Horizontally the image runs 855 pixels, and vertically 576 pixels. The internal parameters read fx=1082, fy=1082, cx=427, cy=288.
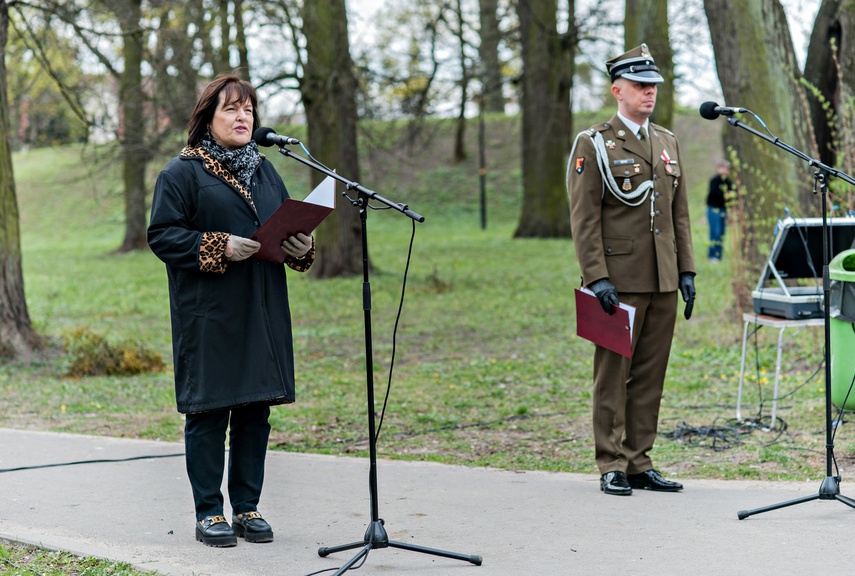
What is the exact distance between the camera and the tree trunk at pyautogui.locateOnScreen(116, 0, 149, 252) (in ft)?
46.3

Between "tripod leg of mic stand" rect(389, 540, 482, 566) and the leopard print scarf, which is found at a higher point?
the leopard print scarf

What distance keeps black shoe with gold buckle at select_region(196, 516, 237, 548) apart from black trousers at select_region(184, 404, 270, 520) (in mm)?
38

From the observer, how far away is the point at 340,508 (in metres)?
5.70

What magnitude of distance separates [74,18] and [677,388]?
872cm

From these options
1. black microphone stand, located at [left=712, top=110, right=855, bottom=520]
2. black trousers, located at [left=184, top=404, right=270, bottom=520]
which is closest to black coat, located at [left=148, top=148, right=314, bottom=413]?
black trousers, located at [left=184, top=404, right=270, bottom=520]

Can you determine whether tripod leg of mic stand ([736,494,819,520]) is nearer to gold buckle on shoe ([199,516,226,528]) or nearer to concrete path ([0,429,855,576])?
concrete path ([0,429,855,576])

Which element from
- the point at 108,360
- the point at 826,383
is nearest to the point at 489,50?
the point at 108,360

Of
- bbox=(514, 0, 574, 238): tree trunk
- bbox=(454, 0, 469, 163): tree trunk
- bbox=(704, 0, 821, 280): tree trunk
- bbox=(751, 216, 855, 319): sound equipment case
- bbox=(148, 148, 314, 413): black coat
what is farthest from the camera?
bbox=(454, 0, 469, 163): tree trunk

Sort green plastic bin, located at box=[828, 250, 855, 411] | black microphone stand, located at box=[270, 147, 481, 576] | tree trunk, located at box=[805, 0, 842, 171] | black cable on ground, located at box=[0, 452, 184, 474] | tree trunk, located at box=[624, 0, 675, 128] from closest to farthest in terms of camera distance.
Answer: black microphone stand, located at box=[270, 147, 481, 576] → green plastic bin, located at box=[828, 250, 855, 411] → black cable on ground, located at box=[0, 452, 184, 474] → tree trunk, located at box=[805, 0, 842, 171] → tree trunk, located at box=[624, 0, 675, 128]

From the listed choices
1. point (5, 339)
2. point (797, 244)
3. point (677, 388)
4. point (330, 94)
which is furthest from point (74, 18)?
point (797, 244)

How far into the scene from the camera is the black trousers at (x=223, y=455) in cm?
499

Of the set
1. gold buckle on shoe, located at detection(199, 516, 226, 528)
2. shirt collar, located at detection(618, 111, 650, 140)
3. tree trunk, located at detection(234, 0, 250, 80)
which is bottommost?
gold buckle on shoe, located at detection(199, 516, 226, 528)

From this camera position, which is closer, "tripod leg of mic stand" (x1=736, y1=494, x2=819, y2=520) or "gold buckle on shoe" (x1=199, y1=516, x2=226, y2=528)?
"gold buckle on shoe" (x1=199, y1=516, x2=226, y2=528)

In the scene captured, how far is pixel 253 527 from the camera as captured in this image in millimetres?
4984
